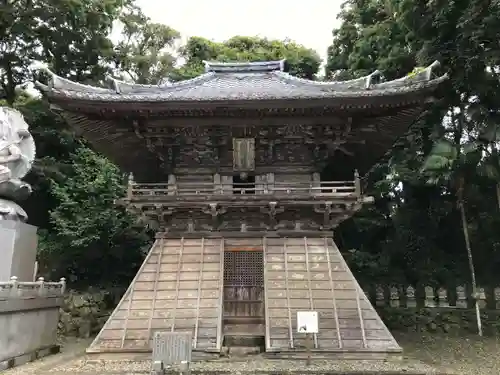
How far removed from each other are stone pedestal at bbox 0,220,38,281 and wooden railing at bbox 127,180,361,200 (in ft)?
10.8

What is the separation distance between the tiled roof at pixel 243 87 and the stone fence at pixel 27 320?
510cm

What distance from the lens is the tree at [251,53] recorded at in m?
31.8

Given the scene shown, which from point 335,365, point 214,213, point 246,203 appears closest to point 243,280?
point 214,213

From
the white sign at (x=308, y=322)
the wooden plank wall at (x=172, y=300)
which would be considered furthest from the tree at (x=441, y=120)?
the wooden plank wall at (x=172, y=300)

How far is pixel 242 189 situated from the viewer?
12.4m

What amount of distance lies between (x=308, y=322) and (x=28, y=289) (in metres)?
7.64

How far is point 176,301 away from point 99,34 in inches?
764

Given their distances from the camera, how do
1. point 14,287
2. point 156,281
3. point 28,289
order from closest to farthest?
point 14,287 < point 156,281 < point 28,289

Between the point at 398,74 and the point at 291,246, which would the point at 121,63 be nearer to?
the point at 398,74

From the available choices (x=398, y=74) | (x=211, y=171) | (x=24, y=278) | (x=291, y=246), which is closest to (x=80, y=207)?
(x=24, y=278)

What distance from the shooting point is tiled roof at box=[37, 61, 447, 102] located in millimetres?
11516

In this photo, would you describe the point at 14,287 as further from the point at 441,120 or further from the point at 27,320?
the point at 441,120

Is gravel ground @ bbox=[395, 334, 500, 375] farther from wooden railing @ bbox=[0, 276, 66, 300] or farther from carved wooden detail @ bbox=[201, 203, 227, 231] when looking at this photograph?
wooden railing @ bbox=[0, 276, 66, 300]

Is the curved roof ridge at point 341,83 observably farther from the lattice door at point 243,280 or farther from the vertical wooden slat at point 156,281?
the vertical wooden slat at point 156,281
